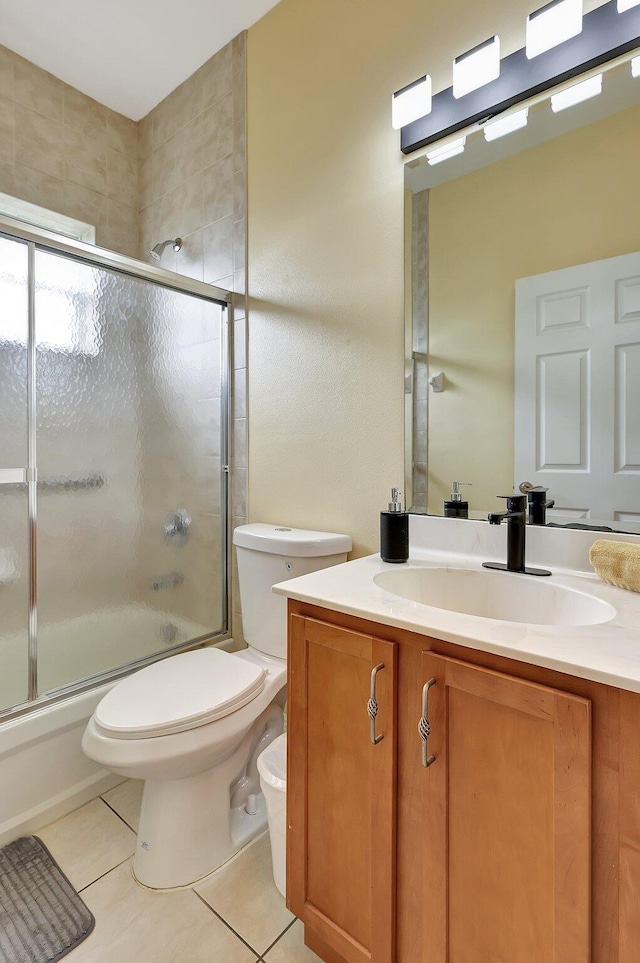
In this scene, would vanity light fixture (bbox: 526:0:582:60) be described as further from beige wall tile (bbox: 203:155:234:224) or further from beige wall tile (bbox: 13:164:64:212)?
beige wall tile (bbox: 13:164:64:212)

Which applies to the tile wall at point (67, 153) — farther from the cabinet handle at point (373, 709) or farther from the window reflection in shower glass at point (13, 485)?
the cabinet handle at point (373, 709)

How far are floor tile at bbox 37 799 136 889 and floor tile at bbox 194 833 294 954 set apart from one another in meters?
0.27

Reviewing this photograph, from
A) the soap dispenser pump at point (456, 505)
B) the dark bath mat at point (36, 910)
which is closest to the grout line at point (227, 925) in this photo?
the dark bath mat at point (36, 910)

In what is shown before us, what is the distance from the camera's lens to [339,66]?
1519 mm

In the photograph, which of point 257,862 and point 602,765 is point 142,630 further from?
point 602,765

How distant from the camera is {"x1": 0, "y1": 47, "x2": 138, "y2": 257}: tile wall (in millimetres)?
1884

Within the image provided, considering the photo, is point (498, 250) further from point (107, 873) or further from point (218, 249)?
point (107, 873)

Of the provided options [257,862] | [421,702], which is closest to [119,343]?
[421,702]

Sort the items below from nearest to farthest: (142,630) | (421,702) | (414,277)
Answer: (421,702), (414,277), (142,630)

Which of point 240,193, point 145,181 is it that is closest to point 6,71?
point 145,181

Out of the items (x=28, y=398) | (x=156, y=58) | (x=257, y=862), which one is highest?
(x=156, y=58)

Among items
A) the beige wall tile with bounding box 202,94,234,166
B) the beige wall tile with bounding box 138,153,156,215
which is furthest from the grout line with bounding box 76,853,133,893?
the beige wall tile with bounding box 138,153,156,215

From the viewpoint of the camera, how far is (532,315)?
115cm

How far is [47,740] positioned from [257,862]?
0.70 m
